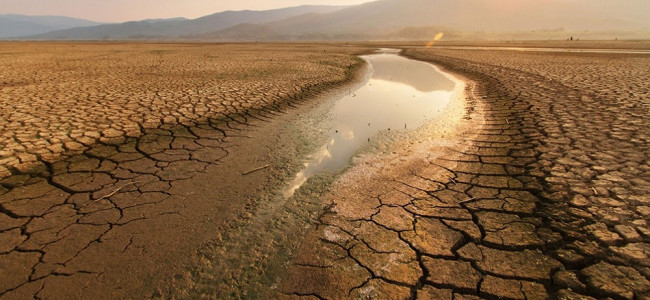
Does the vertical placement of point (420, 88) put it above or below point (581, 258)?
above

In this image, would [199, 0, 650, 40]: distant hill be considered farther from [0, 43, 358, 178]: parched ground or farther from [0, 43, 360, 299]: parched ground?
[0, 43, 360, 299]: parched ground

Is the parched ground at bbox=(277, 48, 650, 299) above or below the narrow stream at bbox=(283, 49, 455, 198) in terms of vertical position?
below

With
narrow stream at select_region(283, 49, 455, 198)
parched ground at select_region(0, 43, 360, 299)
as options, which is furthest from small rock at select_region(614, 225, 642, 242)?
parched ground at select_region(0, 43, 360, 299)

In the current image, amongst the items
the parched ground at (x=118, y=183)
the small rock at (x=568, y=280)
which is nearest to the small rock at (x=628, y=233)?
the small rock at (x=568, y=280)

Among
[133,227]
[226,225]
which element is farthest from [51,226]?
[226,225]

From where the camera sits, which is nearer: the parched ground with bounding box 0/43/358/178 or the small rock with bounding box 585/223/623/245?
the small rock with bounding box 585/223/623/245

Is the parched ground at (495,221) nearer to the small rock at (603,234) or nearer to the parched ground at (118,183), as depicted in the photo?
the small rock at (603,234)

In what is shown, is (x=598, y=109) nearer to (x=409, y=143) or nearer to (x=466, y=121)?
(x=466, y=121)
